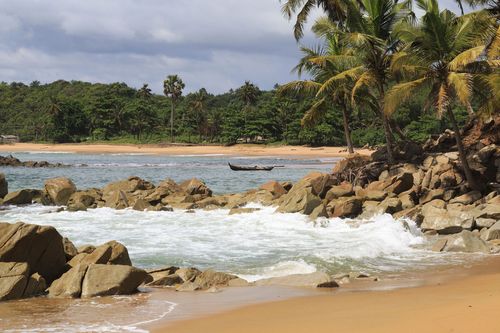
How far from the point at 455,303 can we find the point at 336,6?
977 inches

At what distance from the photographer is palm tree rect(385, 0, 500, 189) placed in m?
17.8

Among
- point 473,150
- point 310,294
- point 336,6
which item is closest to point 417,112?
point 336,6

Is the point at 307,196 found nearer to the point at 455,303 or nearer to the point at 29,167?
the point at 455,303

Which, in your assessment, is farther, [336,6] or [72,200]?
[336,6]

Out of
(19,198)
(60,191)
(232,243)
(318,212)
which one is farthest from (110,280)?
(19,198)

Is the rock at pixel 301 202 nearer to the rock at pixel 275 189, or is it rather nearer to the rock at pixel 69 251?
the rock at pixel 275 189

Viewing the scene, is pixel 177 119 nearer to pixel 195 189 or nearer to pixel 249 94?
pixel 249 94

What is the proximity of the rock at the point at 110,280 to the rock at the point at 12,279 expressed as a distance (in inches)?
36.1

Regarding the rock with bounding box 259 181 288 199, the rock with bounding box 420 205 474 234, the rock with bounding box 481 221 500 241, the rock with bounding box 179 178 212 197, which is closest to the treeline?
→ the rock with bounding box 179 178 212 197

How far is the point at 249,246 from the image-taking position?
47.0 ft

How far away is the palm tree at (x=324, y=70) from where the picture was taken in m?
26.4

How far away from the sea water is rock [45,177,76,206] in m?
0.94

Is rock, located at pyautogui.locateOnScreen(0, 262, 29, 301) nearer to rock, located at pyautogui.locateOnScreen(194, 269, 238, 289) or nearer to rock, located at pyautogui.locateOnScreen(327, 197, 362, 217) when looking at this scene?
rock, located at pyautogui.locateOnScreen(194, 269, 238, 289)

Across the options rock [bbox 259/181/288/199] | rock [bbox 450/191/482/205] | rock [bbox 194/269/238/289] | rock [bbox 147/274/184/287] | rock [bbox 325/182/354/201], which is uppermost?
rock [bbox 450/191/482/205]
